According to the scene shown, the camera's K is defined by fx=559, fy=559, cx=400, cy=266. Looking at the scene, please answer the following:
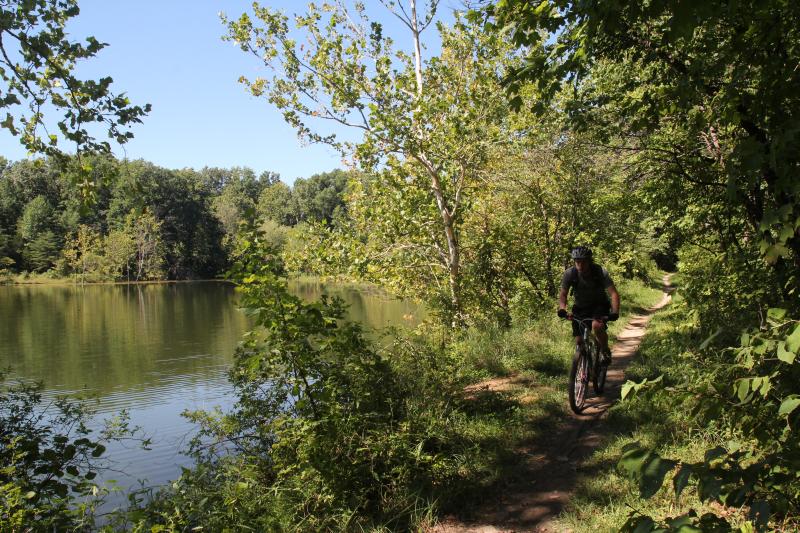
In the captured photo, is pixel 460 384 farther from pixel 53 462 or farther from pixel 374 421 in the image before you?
pixel 53 462

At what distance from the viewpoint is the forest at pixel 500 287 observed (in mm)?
2541

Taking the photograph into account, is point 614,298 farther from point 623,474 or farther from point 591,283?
point 623,474

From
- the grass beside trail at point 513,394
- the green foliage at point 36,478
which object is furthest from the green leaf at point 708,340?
the green foliage at point 36,478

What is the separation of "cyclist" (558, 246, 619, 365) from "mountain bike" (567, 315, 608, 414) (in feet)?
0.21

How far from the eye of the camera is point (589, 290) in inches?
237

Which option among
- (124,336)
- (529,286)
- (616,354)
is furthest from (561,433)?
(124,336)

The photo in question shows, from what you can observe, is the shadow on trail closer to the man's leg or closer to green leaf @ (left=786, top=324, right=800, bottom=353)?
the man's leg

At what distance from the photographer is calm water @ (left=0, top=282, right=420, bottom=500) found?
10258 millimetres

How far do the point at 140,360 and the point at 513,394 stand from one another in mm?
17756

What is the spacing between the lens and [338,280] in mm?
11797

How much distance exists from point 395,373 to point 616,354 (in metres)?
5.44

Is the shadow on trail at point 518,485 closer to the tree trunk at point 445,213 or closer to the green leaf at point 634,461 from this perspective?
the green leaf at point 634,461

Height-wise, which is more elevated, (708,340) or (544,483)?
(708,340)

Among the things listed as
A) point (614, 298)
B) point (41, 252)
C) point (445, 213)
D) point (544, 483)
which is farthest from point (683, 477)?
point (41, 252)
